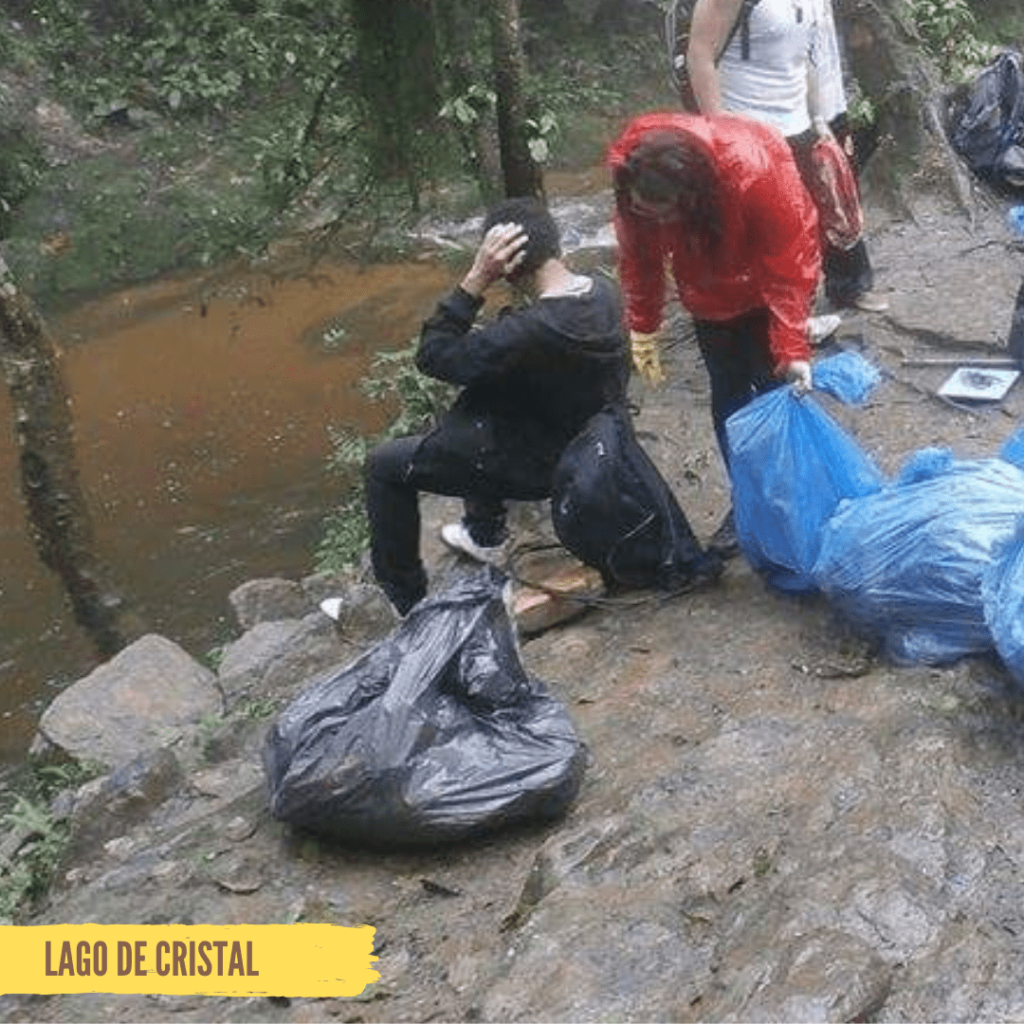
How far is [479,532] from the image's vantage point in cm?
442

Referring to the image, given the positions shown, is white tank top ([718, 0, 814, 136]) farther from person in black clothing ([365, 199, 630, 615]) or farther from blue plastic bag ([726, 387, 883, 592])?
blue plastic bag ([726, 387, 883, 592])

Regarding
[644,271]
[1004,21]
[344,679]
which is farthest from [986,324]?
[1004,21]

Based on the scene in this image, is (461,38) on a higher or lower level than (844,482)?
higher

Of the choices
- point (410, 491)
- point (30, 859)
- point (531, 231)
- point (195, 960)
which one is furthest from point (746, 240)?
point (30, 859)

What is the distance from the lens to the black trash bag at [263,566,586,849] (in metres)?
2.96

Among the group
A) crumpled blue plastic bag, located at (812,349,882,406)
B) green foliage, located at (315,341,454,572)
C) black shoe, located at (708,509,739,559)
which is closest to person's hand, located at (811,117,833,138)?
crumpled blue plastic bag, located at (812,349,882,406)

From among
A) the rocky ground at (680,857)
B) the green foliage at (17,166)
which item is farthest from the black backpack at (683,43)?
the green foliage at (17,166)

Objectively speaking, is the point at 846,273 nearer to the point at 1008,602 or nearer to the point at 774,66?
the point at 774,66

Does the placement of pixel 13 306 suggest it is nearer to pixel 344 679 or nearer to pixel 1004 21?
pixel 344 679

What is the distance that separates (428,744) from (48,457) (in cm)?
279

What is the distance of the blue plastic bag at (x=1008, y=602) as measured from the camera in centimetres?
299

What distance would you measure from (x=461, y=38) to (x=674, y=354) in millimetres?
1675

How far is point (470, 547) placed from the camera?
4426mm

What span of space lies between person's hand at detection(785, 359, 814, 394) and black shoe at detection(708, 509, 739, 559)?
0.53m
